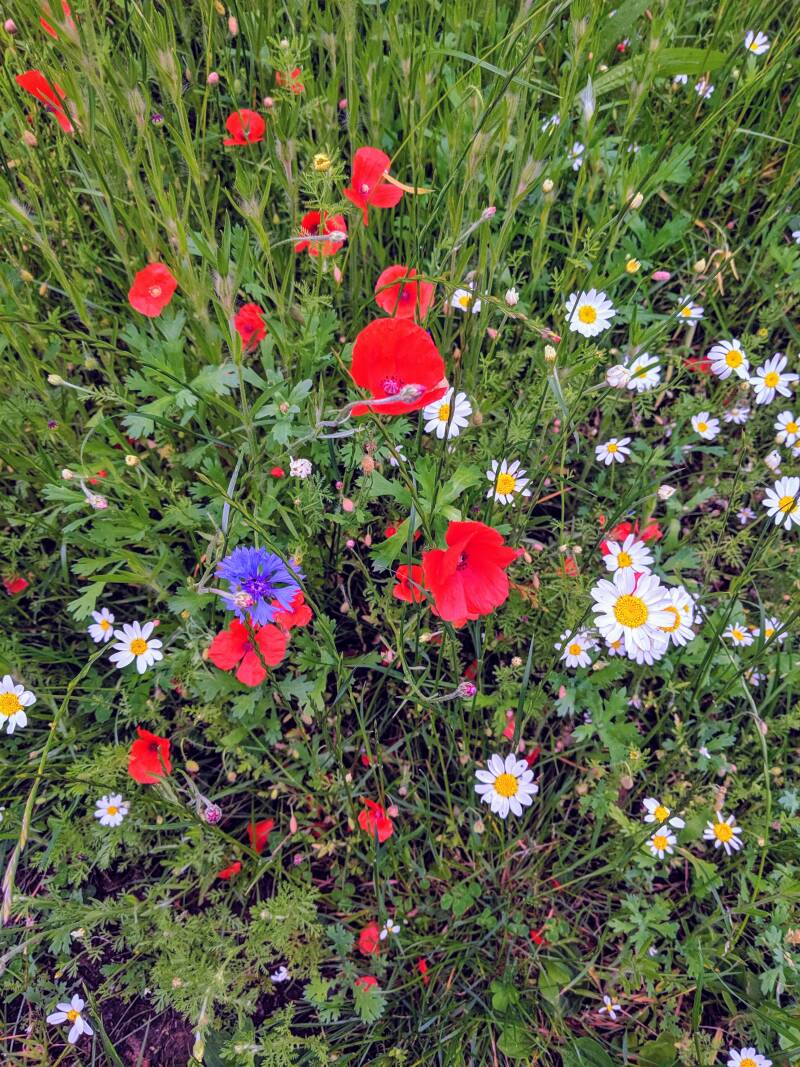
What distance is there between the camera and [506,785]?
193cm

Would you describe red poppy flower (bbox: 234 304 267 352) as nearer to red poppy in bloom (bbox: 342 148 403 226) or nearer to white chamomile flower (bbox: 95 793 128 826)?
red poppy in bloom (bbox: 342 148 403 226)

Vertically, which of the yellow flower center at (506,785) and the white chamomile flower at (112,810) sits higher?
the yellow flower center at (506,785)

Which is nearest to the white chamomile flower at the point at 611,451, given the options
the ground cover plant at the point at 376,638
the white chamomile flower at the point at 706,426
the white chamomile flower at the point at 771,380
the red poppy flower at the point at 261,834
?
the ground cover plant at the point at 376,638

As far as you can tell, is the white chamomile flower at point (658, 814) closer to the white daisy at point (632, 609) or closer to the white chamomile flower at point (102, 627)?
the white daisy at point (632, 609)

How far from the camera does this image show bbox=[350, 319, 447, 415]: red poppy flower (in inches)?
60.4

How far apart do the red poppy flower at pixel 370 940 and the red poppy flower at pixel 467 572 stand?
95 cm

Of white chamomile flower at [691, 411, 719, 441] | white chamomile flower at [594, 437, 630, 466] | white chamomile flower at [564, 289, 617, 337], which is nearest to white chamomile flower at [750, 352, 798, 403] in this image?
white chamomile flower at [691, 411, 719, 441]

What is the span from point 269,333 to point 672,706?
157cm

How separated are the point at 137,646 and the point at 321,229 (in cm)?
122

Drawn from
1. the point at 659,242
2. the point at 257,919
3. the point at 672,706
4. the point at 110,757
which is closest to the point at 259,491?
the point at 110,757

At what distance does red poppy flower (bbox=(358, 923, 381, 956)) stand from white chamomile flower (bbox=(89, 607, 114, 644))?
3.59 ft

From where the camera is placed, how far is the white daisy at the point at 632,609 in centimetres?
169

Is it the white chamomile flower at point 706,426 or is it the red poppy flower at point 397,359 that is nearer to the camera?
the red poppy flower at point 397,359

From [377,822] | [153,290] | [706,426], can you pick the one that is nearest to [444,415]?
Answer: [153,290]
